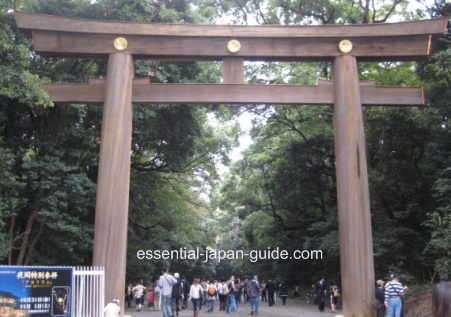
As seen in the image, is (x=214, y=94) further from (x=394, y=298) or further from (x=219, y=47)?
(x=394, y=298)

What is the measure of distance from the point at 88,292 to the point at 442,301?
825 centimetres

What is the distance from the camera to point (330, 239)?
19.2 m

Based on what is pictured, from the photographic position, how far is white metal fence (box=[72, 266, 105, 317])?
8891mm

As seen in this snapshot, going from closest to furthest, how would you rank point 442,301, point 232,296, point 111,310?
1. point 442,301
2. point 111,310
3. point 232,296

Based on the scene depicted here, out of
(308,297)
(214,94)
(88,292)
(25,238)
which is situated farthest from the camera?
(308,297)

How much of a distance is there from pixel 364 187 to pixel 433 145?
6.02 m

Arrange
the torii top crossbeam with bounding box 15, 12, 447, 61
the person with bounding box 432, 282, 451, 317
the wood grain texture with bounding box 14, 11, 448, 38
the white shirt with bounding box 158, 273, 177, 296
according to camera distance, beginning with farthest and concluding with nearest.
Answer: the white shirt with bounding box 158, 273, 177, 296, the torii top crossbeam with bounding box 15, 12, 447, 61, the wood grain texture with bounding box 14, 11, 448, 38, the person with bounding box 432, 282, 451, 317

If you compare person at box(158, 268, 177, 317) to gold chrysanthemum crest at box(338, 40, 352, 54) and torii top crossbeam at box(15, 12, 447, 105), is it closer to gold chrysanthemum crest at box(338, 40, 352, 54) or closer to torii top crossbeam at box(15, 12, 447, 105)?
torii top crossbeam at box(15, 12, 447, 105)

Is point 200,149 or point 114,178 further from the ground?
point 200,149

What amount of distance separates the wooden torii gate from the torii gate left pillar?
0.03 meters

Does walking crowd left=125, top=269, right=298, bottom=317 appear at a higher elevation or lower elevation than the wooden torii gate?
lower

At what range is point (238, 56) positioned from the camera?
40.8ft

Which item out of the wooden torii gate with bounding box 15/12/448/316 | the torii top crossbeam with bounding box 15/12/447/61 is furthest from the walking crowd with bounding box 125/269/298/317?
the torii top crossbeam with bounding box 15/12/447/61

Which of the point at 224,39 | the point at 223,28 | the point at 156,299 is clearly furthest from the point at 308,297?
the point at 223,28
